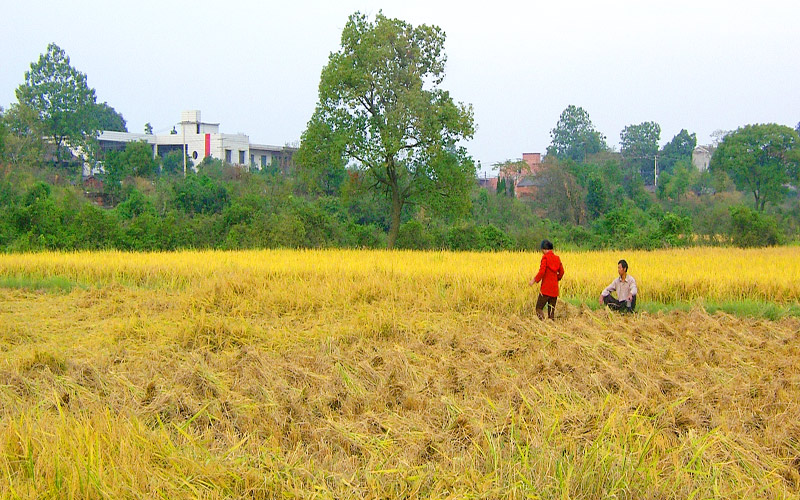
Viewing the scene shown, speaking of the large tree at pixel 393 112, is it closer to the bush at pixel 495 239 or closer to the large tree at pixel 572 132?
the bush at pixel 495 239

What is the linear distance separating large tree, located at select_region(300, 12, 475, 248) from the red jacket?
11.2 metres

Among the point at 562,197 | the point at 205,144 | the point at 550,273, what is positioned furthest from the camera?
the point at 205,144

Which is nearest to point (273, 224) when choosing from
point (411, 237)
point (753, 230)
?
point (411, 237)

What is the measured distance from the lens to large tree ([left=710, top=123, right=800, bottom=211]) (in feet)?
108

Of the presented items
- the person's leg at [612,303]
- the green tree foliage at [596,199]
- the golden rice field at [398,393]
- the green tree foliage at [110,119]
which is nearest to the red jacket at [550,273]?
the golden rice field at [398,393]

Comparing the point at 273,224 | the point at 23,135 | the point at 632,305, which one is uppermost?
the point at 23,135

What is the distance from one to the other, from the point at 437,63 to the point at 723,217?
→ 1237cm

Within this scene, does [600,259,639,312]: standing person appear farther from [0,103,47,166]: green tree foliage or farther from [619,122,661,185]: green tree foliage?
[619,122,661,185]: green tree foliage

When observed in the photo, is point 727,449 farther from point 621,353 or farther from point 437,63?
point 437,63

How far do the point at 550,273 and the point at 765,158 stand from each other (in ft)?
95.4

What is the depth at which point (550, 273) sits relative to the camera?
883 cm

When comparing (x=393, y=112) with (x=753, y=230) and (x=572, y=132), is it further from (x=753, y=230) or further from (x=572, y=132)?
(x=572, y=132)

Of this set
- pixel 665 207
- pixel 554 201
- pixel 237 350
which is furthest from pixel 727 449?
pixel 665 207

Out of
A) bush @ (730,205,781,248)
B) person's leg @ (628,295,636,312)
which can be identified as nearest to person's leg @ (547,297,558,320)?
person's leg @ (628,295,636,312)
